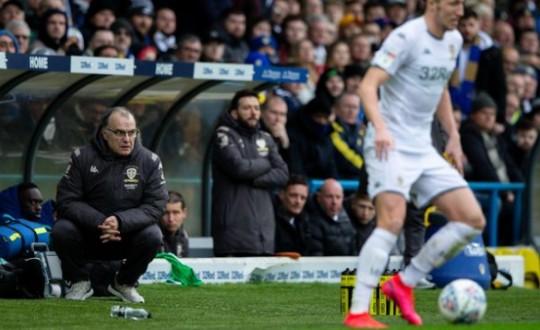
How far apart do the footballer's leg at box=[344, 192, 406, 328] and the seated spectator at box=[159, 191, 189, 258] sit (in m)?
5.39

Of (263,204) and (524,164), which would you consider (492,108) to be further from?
(263,204)

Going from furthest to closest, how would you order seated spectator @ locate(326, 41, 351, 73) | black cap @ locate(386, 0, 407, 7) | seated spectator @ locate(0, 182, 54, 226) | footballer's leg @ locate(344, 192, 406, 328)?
black cap @ locate(386, 0, 407, 7)
seated spectator @ locate(326, 41, 351, 73)
seated spectator @ locate(0, 182, 54, 226)
footballer's leg @ locate(344, 192, 406, 328)

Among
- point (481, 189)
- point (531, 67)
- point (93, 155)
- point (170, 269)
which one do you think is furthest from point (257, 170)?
point (531, 67)

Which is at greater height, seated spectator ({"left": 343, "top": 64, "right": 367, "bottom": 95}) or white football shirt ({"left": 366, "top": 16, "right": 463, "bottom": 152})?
white football shirt ({"left": 366, "top": 16, "right": 463, "bottom": 152})

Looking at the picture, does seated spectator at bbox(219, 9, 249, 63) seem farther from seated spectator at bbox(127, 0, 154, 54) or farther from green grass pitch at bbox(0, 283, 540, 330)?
green grass pitch at bbox(0, 283, 540, 330)

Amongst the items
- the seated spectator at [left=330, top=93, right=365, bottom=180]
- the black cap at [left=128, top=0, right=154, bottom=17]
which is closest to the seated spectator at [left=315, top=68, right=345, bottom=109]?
the seated spectator at [left=330, top=93, right=365, bottom=180]

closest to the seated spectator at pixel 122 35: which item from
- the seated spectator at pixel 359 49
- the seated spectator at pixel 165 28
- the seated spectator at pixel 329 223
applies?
the seated spectator at pixel 165 28

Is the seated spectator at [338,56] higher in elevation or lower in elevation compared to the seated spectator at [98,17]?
lower

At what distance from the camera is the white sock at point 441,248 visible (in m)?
10.3

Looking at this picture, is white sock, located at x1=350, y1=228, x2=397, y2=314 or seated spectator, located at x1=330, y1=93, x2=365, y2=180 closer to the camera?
white sock, located at x1=350, y1=228, x2=397, y2=314

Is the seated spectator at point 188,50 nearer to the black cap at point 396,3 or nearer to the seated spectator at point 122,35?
the seated spectator at point 122,35

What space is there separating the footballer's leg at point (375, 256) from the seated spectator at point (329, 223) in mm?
6337

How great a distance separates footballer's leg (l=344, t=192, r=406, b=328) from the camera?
32.7 feet

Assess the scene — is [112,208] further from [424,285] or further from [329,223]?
[329,223]
